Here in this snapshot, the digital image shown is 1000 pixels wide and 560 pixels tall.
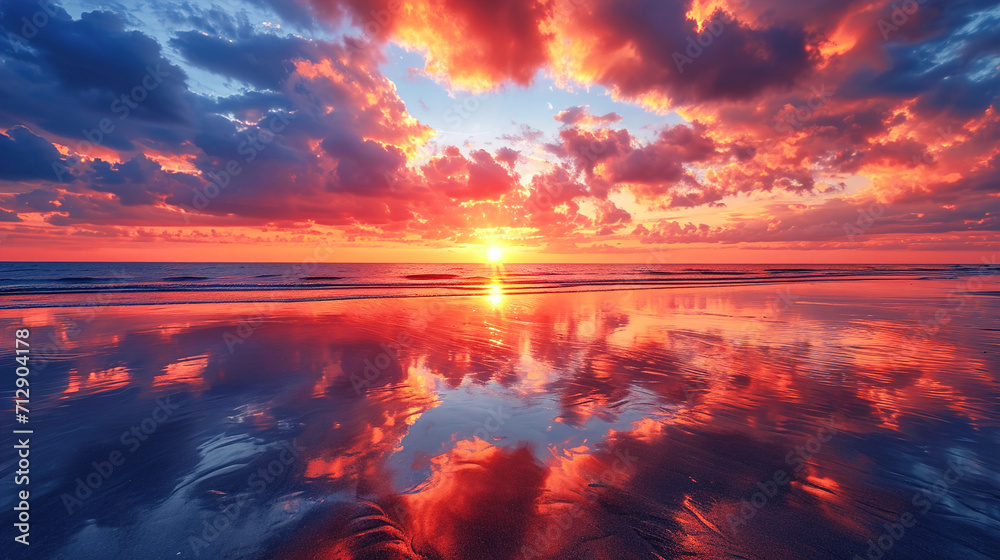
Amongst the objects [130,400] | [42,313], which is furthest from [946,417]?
[42,313]

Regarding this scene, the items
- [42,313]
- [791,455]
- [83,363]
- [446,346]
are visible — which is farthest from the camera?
[42,313]

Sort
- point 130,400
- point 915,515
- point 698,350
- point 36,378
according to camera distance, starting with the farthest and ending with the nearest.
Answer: point 698,350 → point 36,378 → point 130,400 → point 915,515

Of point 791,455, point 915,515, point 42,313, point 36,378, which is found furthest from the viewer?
point 42,313

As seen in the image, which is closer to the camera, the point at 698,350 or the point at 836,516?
the point at 836,516

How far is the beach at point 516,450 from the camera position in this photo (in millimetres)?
3590

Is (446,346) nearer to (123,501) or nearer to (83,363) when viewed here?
(123,501)

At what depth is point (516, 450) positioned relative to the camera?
5.31 meters

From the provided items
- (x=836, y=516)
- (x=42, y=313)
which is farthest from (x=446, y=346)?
(x=42, y=313)

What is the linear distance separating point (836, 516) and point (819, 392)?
15.5ft

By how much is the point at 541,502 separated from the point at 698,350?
8934 mm

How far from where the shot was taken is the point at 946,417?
6.27 metres

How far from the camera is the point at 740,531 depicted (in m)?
3.61

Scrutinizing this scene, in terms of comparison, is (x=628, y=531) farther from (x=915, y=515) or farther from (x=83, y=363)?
(x=83, y=363)

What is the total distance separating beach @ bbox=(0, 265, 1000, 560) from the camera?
3.59 meters
